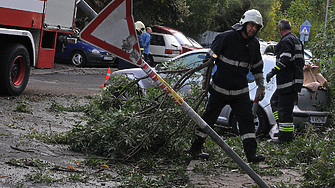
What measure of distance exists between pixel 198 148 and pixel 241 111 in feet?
2.45

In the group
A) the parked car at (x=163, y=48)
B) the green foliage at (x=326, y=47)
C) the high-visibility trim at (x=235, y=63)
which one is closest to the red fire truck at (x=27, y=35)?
the high-visibility trim at (x=235, y=63)

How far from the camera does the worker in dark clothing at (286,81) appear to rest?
699 centimetres

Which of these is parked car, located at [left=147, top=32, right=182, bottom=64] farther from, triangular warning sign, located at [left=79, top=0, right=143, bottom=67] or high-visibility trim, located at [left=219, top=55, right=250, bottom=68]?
triangular warning sign, located at [left=79, top=0, right=143, bottom=67]

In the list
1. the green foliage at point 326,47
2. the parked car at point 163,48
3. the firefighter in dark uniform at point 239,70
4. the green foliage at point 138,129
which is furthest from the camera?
the parked car at point 163,48

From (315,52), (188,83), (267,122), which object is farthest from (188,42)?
(188,83)

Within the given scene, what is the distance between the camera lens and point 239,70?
527 centimetres

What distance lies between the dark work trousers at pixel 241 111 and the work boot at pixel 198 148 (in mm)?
268

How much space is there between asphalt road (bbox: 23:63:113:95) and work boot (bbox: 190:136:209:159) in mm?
5755

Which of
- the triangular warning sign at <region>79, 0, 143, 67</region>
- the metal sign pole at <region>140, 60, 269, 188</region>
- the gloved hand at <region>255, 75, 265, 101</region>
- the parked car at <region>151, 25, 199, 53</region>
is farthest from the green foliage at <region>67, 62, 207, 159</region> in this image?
the parked car at <region>151, 25, 199, 53</region>

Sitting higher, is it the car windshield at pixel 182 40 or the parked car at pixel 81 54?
the car windshield at pixel 182 40

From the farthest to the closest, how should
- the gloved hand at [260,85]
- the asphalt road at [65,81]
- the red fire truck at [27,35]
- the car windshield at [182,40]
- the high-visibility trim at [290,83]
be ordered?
the car windshield at [182,40] → the asphalt road at [65,81] → the red fire truck at [27,35] → the high-visibility trim at [290,83] → the gloved hand at [260,85]

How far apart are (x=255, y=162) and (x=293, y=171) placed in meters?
0.55

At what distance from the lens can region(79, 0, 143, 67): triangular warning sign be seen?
3.57 meters

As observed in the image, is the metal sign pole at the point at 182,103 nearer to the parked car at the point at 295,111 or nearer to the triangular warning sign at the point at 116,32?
the triangular warning sign at the point at 116,32
